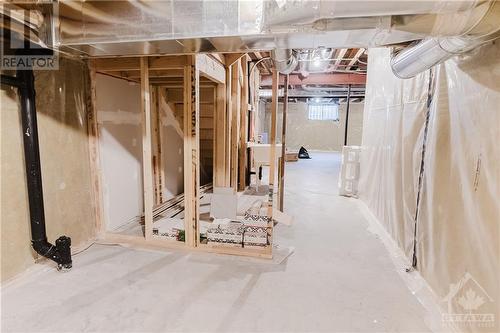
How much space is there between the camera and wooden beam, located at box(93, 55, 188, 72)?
2559 millimetres

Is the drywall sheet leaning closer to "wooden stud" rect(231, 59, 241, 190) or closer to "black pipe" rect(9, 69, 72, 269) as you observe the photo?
"wooden stud" rect(231, 59, 241, 190)

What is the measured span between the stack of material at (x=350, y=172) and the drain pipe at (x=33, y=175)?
4.03 m

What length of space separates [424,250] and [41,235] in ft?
9.58

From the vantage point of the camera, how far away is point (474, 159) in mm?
1585

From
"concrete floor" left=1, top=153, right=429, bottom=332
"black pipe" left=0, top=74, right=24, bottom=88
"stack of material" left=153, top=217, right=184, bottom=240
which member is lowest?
"concrete floor" left=1, top=153, right=429, bottom=332

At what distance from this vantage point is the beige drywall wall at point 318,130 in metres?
12.1

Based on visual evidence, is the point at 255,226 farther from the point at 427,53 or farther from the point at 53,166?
the point at 427,53

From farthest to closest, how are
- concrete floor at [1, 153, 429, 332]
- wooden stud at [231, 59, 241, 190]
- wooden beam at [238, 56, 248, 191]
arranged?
wooden beam at [238, 56, 248, 191], wooden stud at [231, 59, 241, 190], concrete floor at [1, 153, 429, 332]

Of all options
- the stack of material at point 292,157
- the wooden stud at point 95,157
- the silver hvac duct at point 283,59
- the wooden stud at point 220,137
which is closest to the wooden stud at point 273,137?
the silver hvac duct at point 283,59

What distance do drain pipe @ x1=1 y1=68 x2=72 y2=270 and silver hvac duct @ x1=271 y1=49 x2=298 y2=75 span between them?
5.91 feet

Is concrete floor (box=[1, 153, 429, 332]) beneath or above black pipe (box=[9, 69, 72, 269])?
beneath

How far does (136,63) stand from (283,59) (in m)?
1.36

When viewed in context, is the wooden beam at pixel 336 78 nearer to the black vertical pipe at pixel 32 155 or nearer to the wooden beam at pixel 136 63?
the wooden beam at pixel 136 63

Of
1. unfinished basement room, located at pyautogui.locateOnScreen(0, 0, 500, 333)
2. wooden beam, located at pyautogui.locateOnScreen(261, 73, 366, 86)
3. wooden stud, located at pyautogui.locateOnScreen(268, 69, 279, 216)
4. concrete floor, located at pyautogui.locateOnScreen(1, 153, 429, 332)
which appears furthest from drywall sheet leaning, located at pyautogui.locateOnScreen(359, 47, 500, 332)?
wooden beam, located at pyautogui.locateOnScreen(261, 73, 366, 86)
